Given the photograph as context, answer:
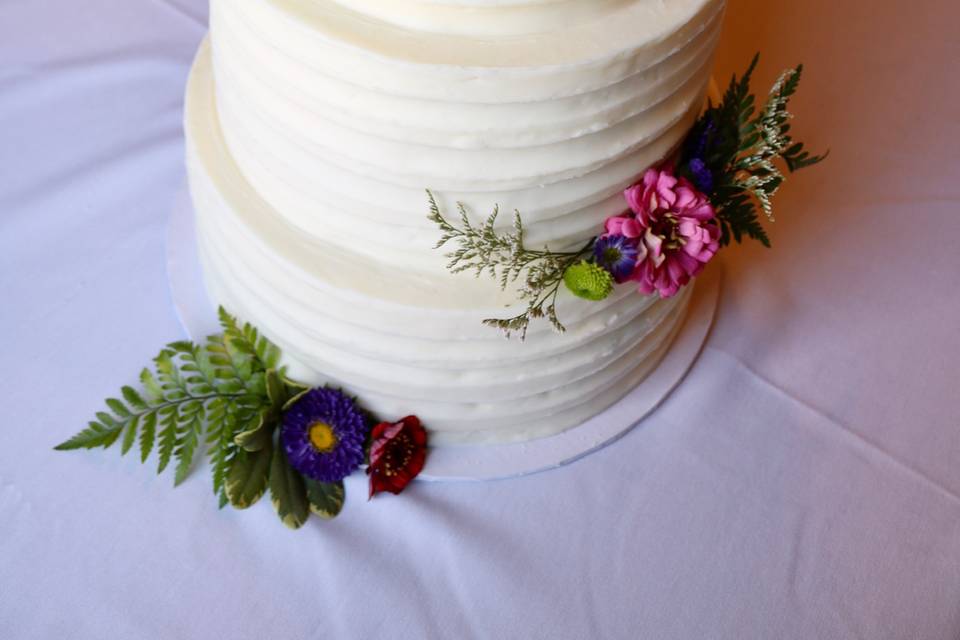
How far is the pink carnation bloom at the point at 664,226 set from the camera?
3.13 ft

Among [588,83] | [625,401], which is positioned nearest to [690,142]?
[588,83]

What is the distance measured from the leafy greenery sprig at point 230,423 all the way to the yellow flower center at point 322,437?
46 millimetres

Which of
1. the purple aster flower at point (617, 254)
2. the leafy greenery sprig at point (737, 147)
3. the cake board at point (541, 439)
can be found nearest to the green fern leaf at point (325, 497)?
the cake board at point (541, 439)

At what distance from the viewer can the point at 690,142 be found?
1054 mm

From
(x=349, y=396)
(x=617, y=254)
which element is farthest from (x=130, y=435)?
(x=617, y=254)

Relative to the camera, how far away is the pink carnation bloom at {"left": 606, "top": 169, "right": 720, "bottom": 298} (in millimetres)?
953

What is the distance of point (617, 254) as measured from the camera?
960 mm

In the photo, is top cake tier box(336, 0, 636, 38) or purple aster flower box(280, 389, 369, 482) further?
purple aster flower box(280, 389, 369, 482)

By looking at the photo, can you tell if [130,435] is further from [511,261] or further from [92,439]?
[511,261]

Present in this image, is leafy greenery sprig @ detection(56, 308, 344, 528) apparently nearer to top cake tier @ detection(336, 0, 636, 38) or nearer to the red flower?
the red flower

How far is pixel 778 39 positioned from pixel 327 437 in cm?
120

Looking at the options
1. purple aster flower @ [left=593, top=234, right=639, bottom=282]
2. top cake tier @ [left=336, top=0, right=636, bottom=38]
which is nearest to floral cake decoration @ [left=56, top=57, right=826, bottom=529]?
purple aster flower @ [left=593, top=234, right=639, bottom=282]

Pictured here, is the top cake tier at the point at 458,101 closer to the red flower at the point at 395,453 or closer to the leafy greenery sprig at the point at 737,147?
the leafy greenery sprig at the point at 737,147

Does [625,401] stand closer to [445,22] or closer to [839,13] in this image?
[445,22]
